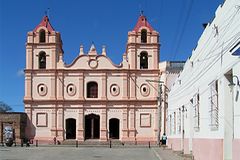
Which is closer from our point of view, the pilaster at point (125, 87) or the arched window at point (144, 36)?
the pilaster at point (125, 87)

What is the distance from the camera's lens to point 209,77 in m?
18.4

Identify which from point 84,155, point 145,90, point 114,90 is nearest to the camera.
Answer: point 84,155

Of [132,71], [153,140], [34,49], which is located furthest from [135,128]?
[34,49]

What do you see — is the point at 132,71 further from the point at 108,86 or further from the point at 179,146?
the point at 179,146

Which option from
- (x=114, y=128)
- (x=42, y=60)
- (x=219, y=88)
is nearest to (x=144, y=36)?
(x=114, y=128)

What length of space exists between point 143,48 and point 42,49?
1282cm

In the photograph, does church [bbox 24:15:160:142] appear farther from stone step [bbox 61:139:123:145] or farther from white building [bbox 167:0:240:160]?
white building [bbox 167:0:240:160]

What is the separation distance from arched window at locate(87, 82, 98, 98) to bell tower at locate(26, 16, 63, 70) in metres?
5.03

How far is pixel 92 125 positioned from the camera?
65.7m

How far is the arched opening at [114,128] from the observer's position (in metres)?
65.8

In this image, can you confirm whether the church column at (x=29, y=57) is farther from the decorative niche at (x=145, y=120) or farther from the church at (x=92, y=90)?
the decorative niche at (x=145, y=120)

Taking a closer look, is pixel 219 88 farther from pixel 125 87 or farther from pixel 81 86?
pixel 81 86

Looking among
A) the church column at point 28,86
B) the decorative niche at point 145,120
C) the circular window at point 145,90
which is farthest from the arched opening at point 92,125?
the church column at point 28,86

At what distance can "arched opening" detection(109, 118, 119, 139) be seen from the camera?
65750 mm
